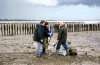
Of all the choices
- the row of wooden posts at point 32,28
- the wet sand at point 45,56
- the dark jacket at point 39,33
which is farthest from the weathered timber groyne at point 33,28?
the dark jacket at point 39,33

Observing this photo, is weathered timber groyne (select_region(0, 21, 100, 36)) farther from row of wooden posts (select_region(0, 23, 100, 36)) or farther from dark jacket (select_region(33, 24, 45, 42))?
dark jacket (select_region(33, 24, 45, 42))

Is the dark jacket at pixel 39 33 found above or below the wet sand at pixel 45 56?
above

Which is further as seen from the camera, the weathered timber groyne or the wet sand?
the weathered timber groyne

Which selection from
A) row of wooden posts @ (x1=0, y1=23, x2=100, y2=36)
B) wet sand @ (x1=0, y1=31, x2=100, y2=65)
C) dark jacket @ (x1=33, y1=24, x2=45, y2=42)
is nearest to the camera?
wet sand @ (x1=0, y1=31, x2=100, y2=65)

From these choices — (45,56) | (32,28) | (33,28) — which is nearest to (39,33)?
(45,56)

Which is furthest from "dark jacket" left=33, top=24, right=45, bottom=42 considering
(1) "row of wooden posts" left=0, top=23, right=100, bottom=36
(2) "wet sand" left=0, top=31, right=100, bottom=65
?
(1) "row of wooden posts" left=0, top=23, right=100, bottom=36

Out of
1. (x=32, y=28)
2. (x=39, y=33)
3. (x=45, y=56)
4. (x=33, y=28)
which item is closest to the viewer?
(x=39, y=33)

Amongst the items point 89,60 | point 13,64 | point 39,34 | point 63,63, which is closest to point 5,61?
point 13,64

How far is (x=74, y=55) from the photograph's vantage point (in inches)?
284

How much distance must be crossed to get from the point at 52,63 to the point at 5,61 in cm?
205

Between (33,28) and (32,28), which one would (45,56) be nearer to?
(32,28)

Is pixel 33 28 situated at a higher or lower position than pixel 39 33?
lower

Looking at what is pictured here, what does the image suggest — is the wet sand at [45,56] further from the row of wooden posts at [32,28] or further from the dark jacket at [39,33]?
the row of wooden posts at [32,28]

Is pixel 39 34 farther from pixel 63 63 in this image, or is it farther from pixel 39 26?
pixel 63 63
